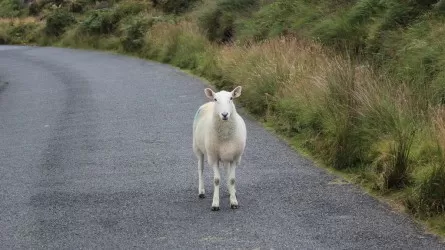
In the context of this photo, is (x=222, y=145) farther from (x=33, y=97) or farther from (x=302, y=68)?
(x=33, y=97)

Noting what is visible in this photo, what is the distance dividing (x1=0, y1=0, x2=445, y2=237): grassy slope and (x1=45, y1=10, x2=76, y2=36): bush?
2089cm

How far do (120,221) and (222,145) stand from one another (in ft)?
4.57

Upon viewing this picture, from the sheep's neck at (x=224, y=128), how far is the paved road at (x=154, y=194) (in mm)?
818

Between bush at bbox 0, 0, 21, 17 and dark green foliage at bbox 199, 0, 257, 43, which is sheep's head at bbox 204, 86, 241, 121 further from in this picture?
bush at bbox 0, 0, 21, 17

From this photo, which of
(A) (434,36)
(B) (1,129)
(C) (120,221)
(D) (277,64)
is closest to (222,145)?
(C) (120,221)

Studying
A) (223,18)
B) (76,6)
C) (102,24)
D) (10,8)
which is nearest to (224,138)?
(223,18)

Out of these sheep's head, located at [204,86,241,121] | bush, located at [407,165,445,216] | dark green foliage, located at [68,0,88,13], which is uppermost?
sheep's head, located at [204,86,241,121]

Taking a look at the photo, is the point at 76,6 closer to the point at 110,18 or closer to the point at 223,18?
the point at 110,18

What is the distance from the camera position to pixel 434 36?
37.3ft

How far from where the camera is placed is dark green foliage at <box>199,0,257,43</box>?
23547 mm

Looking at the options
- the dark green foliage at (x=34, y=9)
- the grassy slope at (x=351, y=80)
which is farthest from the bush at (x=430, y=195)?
the dark green foliage at (x=34, y=9)

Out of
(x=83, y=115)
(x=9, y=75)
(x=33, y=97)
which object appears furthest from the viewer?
(x=9, y=75)

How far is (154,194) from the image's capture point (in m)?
8.69

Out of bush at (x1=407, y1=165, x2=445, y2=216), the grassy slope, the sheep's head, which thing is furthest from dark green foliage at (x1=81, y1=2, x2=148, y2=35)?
bush at (x1=407, y1=165, x2=445, y2=216)
